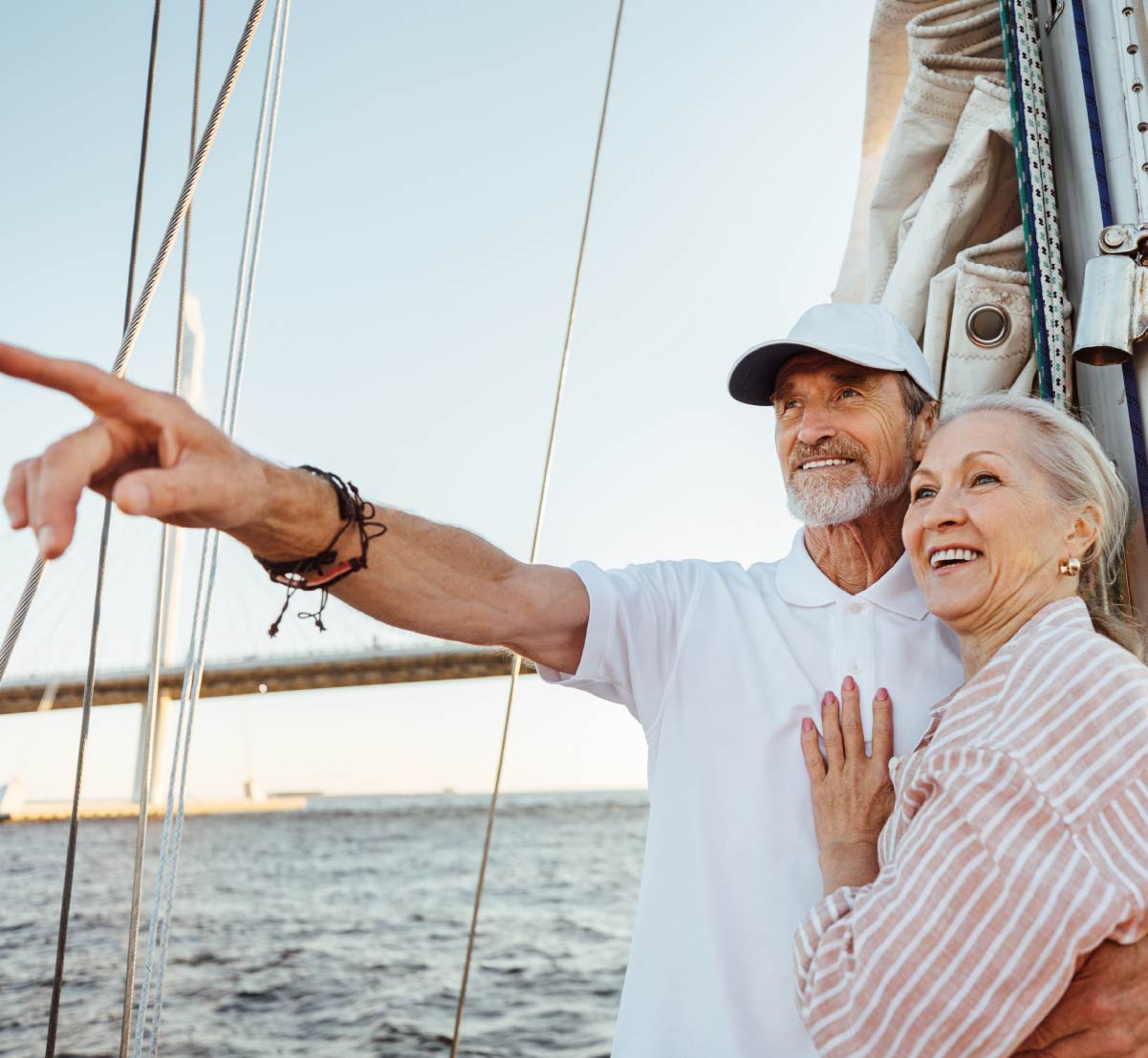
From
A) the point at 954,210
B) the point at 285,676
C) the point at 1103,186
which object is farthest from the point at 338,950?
the point at 285,676

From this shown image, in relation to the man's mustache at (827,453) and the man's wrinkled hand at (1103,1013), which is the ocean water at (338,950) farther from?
the man's wrinkled hand at (1103,1013)

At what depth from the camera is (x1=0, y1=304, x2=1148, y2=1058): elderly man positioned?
3.25 feet

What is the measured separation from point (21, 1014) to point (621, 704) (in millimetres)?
9024

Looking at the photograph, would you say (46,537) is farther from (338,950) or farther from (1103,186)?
(338,950)

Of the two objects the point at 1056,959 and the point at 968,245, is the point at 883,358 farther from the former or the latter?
the point at 1056,959

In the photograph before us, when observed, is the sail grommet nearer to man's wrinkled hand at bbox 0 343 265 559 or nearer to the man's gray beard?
the man's gray beard

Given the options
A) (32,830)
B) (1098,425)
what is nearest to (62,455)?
(1098,425)

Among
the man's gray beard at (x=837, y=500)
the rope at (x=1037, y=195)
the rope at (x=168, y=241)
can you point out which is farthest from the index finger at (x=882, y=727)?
the rope at (x=168, y=241)

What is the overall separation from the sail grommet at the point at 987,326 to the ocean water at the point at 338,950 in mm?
6175

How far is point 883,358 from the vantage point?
59.1 inches

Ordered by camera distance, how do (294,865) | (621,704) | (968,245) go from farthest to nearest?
(294,865), (968,245), (621,704)

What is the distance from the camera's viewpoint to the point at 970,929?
2.83ft

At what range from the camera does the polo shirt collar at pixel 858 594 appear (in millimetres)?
1369

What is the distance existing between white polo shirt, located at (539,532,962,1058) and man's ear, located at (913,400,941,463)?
23cm
